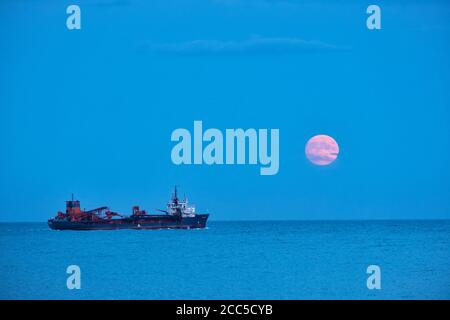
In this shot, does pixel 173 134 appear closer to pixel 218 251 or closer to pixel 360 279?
pixel 360 279

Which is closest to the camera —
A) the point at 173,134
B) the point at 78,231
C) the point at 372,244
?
the point at 173,134

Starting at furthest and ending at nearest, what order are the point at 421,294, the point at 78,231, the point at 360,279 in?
the point at 78,231 < the point at 360,279 < the point at 421,294

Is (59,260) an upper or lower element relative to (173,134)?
lower

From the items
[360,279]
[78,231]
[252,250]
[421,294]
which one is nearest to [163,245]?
[252,250]

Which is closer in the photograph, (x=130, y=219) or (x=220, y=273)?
(x=220, y=273)

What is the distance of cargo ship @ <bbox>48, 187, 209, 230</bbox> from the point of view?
6022cm

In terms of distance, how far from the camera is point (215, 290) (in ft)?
71.9

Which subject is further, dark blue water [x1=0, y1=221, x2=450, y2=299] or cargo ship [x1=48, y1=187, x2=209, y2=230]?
cargo ship [x1=48, y1=187, x2=209, y2=230]

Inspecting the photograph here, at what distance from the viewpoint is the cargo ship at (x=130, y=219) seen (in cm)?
Result: 6022

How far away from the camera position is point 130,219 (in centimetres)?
6228

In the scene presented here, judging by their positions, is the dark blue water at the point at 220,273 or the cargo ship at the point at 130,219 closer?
the dark blue water at the point at 220,273
